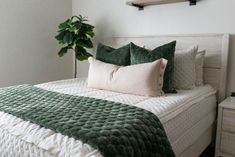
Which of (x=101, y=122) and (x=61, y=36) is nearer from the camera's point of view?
(x=101, y=122)

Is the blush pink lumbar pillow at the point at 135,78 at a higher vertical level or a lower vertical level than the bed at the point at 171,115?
higher

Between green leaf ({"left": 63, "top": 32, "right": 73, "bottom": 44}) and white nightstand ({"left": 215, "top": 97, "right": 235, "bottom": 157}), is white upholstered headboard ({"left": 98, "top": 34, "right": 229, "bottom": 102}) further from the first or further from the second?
green leaf ({"left": 63, "top": 32, "right": 73, "bottom": 44})

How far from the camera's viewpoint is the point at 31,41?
3.13m

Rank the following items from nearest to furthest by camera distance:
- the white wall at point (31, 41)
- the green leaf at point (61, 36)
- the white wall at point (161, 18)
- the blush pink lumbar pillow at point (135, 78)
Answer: the blush pink lumbar pillow at point (135, 78), the white wall at point (161, 18), the white wall at point (31, 41), the green leaf at point (61, 36)

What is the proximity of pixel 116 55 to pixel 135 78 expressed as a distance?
1.73 feet

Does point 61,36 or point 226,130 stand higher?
point 61,36

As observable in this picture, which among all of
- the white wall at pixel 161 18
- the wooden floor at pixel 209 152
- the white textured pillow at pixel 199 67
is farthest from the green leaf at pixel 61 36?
the wooden floor at pixel 209 152

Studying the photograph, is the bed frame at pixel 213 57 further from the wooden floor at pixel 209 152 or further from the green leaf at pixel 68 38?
the green leaf at pixel 68 38

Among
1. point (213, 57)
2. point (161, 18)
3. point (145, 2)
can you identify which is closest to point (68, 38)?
point (145, 2)

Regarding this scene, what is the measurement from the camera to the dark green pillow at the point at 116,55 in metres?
2.33

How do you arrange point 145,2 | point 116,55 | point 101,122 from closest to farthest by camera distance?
point 101,122 < point 116,55 < point 145,2

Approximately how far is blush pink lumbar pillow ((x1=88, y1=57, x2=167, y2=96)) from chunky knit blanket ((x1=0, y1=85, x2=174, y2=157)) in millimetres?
405

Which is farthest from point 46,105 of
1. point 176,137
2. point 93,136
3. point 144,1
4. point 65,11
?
point 65,11

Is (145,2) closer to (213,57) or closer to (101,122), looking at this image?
(213,57)
